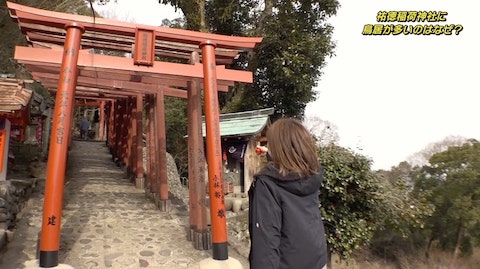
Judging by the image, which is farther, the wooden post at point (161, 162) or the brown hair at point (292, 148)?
the wooden post at point (161, 162)

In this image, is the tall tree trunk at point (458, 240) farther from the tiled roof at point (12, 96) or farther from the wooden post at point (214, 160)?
the tiled roof at point (12, 96)

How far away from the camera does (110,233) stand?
21.2 feet

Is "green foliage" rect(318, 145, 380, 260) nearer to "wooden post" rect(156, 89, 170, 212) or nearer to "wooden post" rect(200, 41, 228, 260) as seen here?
"wooden post" rect(200, 41, 228, 260)

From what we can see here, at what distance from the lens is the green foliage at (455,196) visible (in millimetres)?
16672

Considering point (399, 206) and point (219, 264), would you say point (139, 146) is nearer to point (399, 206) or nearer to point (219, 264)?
point (219, 264)

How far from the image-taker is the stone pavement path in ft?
17.8

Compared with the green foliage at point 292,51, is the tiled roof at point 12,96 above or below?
below

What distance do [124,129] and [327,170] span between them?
8365 mm

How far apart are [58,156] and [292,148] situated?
12.9 feet

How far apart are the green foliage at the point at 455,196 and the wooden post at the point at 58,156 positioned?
1756 cm

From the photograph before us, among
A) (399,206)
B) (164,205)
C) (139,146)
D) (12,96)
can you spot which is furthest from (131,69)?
(399,206)

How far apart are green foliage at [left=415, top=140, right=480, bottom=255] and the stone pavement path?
14.9 metres

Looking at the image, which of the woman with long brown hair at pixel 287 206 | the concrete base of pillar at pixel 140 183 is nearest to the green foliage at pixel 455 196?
the concrete base of pillar at pixel 140 183

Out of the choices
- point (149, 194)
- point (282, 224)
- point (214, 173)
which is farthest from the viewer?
point (149, 194)
